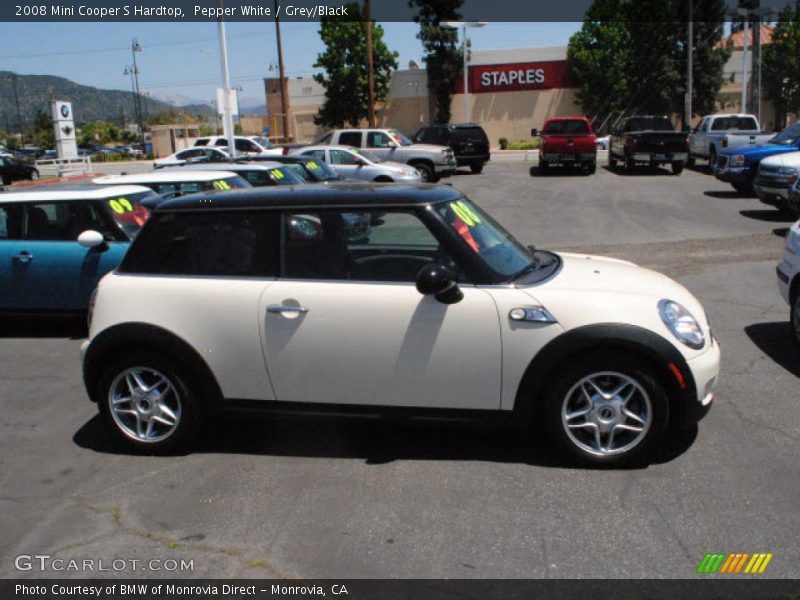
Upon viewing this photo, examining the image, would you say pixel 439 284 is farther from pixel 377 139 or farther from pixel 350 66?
pixel 350 66

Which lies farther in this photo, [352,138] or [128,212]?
[352,138]

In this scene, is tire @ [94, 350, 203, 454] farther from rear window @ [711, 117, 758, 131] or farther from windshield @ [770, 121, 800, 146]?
rear window @ [711, 117, 758, 131]

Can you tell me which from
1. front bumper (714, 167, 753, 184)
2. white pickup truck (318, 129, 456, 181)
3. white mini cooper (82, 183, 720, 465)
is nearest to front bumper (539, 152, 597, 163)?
white pickup truck (318, 129, 456, 181)

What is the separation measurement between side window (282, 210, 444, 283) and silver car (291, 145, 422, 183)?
15958 mm

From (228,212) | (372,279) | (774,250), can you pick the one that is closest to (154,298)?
(228,212)

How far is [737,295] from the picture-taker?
8.67 m

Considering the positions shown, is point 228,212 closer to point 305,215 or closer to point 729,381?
point 305,215

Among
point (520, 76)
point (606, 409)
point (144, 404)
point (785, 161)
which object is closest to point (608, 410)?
point (606, 409)

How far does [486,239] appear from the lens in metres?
4.76

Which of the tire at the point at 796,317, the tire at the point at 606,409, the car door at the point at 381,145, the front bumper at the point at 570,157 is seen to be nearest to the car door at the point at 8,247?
the tire at the point at 606,409

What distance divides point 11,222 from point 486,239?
5606 mm

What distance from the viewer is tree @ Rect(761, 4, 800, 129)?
51.4 m

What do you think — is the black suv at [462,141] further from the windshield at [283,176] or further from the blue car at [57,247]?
the blue car at [57,247]

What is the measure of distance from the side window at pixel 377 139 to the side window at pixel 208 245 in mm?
22215
